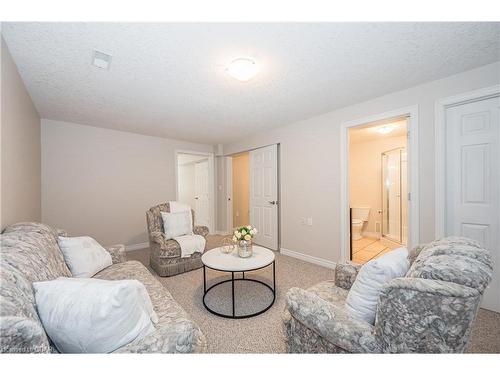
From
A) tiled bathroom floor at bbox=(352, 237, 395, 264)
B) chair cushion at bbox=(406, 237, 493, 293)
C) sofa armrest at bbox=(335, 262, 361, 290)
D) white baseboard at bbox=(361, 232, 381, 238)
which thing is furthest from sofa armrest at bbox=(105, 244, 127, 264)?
white baseboard at bbox=(361, 232, 381, 238)

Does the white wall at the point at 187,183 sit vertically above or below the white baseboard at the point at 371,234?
above

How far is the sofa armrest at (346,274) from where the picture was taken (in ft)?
4.73

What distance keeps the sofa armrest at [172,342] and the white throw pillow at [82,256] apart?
1.09 m

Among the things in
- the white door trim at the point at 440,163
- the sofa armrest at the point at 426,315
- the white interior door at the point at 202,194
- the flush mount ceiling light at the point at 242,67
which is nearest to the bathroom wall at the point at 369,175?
the white door trim at the point at 440,163

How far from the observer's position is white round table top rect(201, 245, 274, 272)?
178 centimetres

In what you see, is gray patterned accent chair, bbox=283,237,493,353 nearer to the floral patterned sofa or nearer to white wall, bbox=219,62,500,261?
the floral patterned sofa

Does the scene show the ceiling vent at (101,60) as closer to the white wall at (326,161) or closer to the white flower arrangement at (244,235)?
the white flower arrangement at (244,235)

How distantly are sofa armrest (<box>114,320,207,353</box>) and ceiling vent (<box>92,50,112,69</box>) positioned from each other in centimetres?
198

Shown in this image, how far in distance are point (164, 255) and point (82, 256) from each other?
1013mm

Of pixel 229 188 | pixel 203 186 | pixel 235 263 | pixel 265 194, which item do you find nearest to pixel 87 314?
pixel 235 263

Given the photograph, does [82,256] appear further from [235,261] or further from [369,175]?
[369,175]

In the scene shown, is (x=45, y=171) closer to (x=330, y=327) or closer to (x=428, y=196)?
(x=330, y=327)

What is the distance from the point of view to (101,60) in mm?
1615
